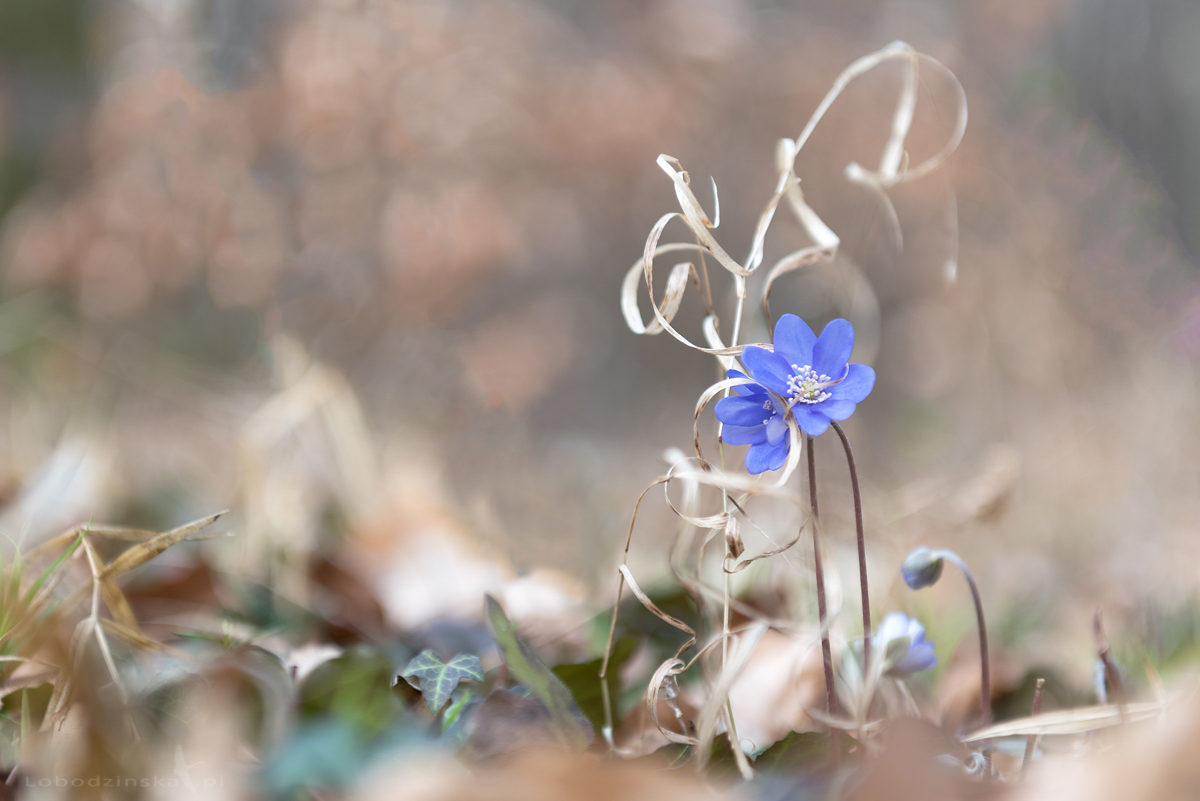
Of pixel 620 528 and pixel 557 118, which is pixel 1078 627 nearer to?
pixel 620 528

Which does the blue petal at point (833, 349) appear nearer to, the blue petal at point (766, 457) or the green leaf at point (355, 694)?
the blue petal at point (766, 457)

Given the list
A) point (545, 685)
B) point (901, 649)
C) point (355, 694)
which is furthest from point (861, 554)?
point (355, 694)

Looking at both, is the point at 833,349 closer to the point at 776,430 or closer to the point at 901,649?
the point at 776,430

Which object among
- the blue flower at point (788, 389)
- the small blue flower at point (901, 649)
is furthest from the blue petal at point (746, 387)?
the small blue flower at point (901, 649)

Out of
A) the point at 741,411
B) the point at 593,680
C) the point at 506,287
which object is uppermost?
the point at 741,411

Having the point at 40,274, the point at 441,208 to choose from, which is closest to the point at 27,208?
the point at 40,274
